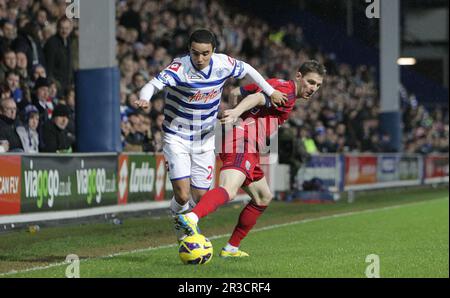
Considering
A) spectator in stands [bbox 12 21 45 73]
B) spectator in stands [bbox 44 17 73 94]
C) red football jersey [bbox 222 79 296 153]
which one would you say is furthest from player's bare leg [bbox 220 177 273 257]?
spectator in stands [bbox 44 17 73 94]

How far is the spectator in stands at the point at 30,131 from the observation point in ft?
49.0

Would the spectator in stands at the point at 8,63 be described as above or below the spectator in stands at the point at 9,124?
above

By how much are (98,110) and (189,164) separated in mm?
7584

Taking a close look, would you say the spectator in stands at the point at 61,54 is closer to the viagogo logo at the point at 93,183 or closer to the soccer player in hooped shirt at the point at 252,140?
the viagogo logo at the point at 93,183

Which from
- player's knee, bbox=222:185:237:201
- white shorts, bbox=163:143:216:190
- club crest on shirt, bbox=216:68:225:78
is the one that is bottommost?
player's knee, bbox=222:185:237:201

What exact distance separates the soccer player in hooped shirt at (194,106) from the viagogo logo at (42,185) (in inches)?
175

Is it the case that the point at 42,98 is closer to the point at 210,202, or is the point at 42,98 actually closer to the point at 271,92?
the point at 271,92

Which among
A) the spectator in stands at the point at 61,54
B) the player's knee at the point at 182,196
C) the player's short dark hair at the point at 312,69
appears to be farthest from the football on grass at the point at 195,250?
the spectator in stands at the point at 61,54

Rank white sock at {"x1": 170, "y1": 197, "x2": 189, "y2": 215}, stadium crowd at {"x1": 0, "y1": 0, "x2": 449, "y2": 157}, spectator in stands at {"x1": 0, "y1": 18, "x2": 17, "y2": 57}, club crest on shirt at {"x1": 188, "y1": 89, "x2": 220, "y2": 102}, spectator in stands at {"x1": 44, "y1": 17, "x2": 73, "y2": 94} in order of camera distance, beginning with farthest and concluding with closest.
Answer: spectator in stands at {"x1": 44, "y1": 17, "x2": 73, "y2": 94}, spectator in stands at {"x1": 0, "y1": 18, "x2": 17, "y2": 57}, stadium crowd at {"x1": 0, "y1": 0, "x2": 449, "y2": 157}, white sock at {"x1": 170, "y1": 197, "x2": 189, "y2": 215}, club crest on shirt at {"x1": 188, "y1": 89, "x2": 220, "y2": 102}

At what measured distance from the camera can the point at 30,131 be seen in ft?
49.8

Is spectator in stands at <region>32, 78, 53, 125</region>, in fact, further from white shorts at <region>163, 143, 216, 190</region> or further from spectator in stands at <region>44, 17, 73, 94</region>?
white shorts at <region>163, 143, 216, 190</region>

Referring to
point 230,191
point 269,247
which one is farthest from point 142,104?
point 269,247

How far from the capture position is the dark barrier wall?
16844 millimetres

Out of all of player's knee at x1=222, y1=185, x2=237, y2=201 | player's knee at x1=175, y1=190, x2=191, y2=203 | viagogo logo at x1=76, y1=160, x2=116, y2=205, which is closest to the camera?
player's knee at x1=222, y1=185, x2=237, y2=201
